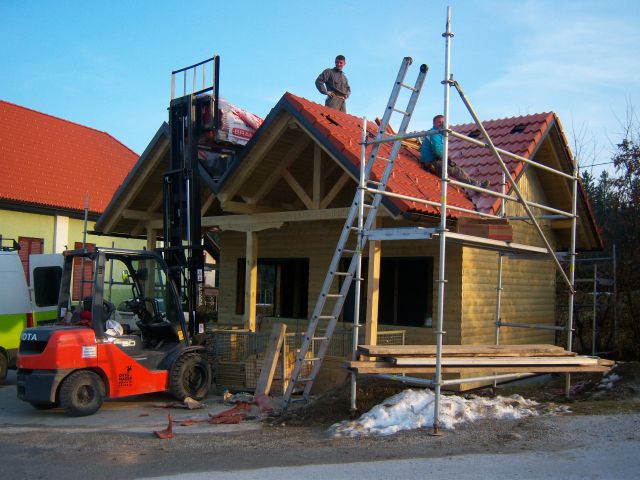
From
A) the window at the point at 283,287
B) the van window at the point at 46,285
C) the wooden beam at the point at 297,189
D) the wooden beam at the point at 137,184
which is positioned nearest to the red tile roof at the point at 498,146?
the wooden beam at the point at 297,189

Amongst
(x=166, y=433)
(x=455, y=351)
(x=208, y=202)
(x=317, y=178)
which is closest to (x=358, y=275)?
(x=455, y=351)

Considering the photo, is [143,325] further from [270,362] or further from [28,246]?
[28,246]

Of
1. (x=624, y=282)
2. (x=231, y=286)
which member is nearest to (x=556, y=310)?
(x=624, y=282)

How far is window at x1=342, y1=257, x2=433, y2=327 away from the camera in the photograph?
12047 mm

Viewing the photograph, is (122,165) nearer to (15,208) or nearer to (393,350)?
(15,208)

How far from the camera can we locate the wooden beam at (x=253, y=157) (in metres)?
11.3

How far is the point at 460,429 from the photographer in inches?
298

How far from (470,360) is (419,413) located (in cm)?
93

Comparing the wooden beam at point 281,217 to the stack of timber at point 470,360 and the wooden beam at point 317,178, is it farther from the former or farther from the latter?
the stack of timber at point 470,360

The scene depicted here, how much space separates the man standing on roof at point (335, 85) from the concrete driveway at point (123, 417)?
22.8 ft

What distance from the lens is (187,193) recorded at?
11227 mm

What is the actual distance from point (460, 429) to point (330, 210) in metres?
4.66

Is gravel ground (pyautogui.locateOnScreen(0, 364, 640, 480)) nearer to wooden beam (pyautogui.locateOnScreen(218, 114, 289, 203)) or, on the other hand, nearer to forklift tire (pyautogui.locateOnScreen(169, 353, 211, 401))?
forklift tire (pyautogui.locateOnScreen(169, 353, 211, 401))

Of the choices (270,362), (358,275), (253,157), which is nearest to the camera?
(358,275)
